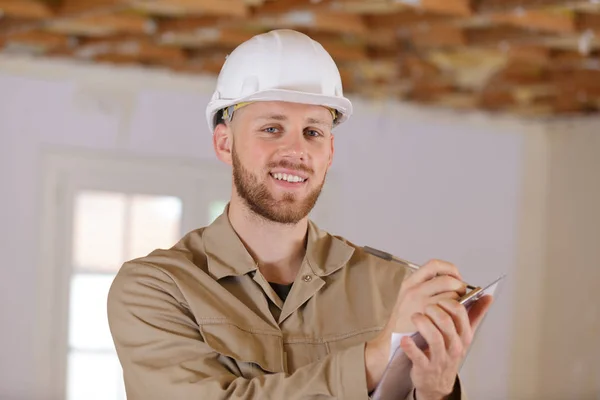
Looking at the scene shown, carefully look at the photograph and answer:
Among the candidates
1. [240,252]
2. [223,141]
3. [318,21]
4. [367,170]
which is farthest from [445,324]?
[367,170]

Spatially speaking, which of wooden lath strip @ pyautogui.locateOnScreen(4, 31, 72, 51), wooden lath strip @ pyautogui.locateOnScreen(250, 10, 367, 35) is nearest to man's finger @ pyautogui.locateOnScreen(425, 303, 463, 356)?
wooden lath strip @ pyautogui.locateOnScreen(250, 10, 367, 35)

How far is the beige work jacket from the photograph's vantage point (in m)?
1.67

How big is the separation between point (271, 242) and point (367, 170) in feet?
15.4

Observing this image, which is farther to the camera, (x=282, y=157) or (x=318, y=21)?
(x=318, y=21)

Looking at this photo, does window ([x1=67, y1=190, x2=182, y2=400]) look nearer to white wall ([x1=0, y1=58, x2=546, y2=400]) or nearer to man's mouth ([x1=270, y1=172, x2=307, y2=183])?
white wall ([x1=0, y1=58, x2=546, y2=400])

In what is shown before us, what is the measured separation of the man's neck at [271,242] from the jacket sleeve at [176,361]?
0.23 m

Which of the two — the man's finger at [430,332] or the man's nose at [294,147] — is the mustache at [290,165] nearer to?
the man's nose at [294,147]

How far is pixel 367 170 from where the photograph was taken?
663cm

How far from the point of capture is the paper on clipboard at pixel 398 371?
5.02ft

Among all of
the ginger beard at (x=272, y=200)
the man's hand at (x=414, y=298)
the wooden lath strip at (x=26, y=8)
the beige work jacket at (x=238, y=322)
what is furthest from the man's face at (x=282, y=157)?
the wooden lath strip at (x=26, y=8)

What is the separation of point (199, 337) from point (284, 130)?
0.41 m

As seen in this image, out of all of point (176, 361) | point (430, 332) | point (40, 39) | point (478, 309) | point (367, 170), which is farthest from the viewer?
point (367, 170)

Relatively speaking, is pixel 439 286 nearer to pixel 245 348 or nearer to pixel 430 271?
pixel 430 271

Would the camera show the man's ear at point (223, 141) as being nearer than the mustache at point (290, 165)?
No
